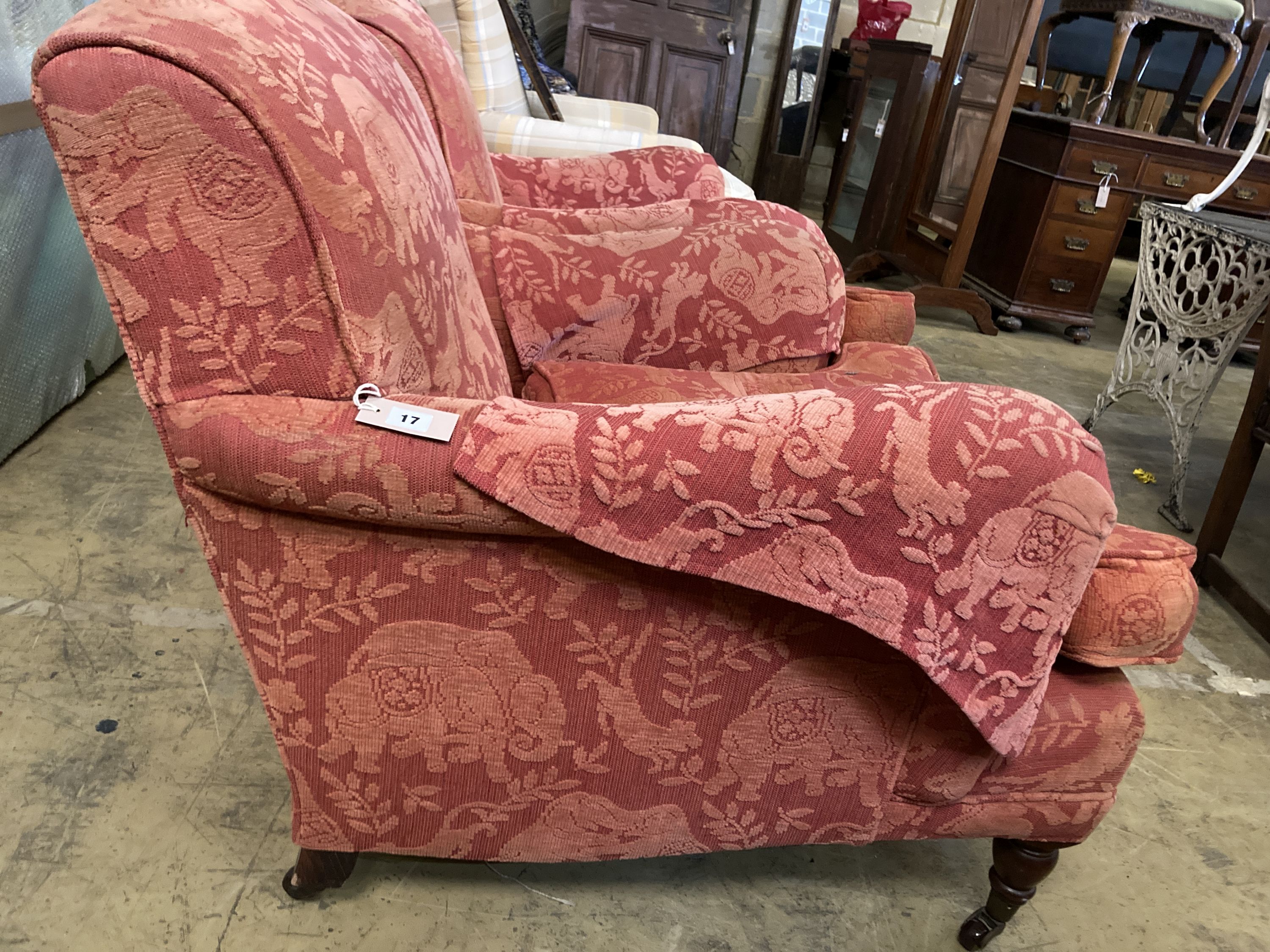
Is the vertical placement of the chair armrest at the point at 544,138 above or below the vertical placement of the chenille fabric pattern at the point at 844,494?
above

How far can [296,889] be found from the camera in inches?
37.2

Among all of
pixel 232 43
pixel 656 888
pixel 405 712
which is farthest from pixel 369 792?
pixel 232 43

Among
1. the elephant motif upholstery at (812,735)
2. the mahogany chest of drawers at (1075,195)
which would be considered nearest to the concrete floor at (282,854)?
the elephant motif upholstery at (812,735)

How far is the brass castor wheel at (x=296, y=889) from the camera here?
0.94 m

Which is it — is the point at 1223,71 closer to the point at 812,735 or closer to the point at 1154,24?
the point at 1154,24

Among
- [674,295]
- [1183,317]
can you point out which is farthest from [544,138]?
[1183,317]

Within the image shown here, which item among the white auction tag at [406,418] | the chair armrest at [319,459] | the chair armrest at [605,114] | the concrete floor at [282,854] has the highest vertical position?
the chair armrest at [605,114]

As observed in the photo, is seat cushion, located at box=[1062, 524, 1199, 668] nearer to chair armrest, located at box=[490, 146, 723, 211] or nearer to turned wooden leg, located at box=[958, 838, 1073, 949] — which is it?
turned wooden leg, located at box=[958, 838, 1073, 949]

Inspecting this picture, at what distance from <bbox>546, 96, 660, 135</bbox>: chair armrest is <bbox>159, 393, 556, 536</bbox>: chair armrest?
2091 mm

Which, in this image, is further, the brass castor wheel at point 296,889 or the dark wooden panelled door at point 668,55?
the dark wooden panelled door at point 668,55

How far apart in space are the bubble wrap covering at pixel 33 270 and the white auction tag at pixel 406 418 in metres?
1.37

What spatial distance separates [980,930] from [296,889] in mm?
781

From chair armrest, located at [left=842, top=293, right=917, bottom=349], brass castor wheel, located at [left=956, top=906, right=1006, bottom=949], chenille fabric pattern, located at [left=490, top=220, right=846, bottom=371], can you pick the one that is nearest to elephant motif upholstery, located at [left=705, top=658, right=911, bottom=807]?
brass castor wheel, located at [left=956, top=906, right=1006, bottom=949]

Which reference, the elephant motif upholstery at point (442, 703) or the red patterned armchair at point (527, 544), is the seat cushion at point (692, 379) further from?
the elephant motif upholstery at point (442, 703)
